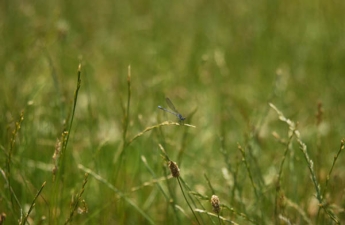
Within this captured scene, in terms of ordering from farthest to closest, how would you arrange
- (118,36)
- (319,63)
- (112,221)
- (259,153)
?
(118,36) → (319,63) → (259,153) → (112,221)

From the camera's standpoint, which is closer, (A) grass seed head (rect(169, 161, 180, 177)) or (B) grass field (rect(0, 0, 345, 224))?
(A) grass seed head (rect(169, 161, 180, 177))

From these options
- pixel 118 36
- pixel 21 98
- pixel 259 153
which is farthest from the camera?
pixel 118 36

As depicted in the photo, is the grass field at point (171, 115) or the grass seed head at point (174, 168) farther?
the grass field at point (171, 115)

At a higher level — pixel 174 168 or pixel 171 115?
pixel 174 168

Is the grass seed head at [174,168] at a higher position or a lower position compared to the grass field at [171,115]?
higher

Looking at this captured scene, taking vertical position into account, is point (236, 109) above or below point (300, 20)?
below

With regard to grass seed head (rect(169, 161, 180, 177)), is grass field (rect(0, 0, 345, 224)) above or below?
below

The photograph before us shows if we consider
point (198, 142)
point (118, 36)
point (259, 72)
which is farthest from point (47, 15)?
point (198, 142)

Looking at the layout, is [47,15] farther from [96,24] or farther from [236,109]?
[236,109]
